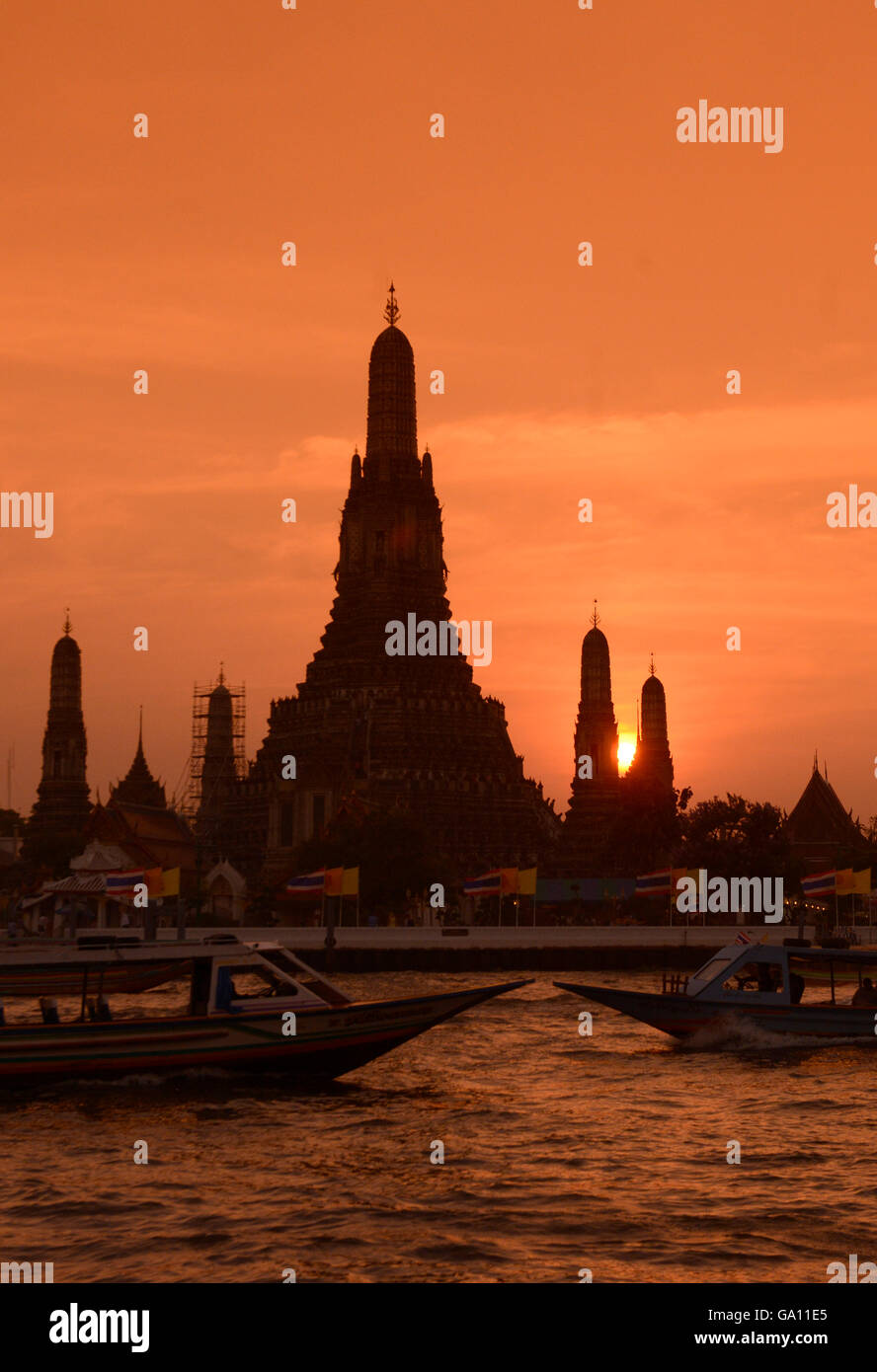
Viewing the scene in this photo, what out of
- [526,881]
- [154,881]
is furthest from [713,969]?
[154,881]

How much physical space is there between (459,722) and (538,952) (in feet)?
179

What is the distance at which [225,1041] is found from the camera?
29062 millimetres

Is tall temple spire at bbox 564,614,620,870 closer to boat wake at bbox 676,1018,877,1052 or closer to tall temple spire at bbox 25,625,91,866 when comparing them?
tall temple spire at bbox 25,625,91,866

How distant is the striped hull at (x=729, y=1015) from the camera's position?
119ft

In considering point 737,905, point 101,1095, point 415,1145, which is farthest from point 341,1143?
point 737,905

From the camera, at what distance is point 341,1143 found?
84.0 feet

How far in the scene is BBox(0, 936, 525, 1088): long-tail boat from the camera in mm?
28469

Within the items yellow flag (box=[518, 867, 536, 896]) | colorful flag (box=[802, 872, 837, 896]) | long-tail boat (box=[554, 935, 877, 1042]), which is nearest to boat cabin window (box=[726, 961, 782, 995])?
long-tail boat (box=[554, 935, 877, 1042])

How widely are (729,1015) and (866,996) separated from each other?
3433 mm

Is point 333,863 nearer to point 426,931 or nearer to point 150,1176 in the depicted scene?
point 426,931

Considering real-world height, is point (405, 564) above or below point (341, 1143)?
above

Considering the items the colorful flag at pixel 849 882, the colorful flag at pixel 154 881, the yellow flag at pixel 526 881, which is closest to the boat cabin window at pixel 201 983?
the colorful flag at pixel 849 882

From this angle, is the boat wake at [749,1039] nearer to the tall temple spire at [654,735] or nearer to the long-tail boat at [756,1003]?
the long-tail boat at [756,1003]

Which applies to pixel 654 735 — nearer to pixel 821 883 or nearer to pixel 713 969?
pixel 821 883
